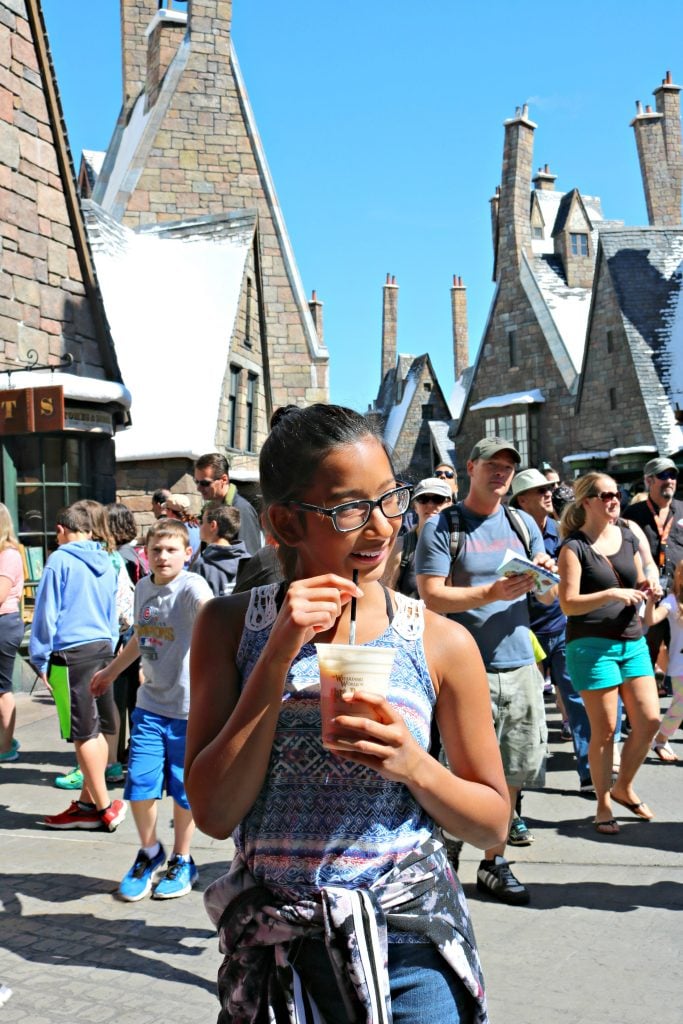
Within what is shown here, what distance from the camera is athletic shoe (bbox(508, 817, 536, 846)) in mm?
5625

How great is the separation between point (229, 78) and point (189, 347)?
8485mm

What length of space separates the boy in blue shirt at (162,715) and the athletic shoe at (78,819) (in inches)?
42.3

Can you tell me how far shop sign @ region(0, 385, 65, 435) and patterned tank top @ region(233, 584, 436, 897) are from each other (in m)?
9.25

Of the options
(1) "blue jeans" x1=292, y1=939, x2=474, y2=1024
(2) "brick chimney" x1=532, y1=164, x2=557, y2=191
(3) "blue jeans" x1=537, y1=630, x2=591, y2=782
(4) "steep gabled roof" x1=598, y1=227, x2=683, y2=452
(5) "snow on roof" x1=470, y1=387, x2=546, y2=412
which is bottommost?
(3) "blue jeans" x1=537, y1=630, x2=591, y2=782

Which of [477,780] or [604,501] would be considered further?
[604,501]

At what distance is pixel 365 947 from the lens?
166 cm

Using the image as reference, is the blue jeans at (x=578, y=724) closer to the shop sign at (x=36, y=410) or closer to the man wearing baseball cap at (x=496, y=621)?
the man wearing baseball cap at (x=496, y=621)

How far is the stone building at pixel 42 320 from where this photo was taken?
11.1 meters

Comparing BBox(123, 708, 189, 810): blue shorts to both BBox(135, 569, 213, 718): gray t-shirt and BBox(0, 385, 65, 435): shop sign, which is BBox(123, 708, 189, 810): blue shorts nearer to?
BBox(135, 569, 213, 718): gray t-shirt

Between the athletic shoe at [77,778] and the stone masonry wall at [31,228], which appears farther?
the stone masonry wall at [31,228]

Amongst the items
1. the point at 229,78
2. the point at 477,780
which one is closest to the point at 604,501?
the point at 477,780

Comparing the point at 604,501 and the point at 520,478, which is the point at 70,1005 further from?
the point at 520,478

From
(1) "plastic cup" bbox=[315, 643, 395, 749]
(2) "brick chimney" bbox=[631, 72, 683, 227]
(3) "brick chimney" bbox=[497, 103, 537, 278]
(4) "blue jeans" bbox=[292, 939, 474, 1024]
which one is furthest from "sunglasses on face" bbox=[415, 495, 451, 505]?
(2) "brick chimney" bbox=[631, 72, 683, 227]

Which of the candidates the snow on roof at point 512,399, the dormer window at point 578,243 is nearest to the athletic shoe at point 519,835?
the snow on roof at point 512,399
